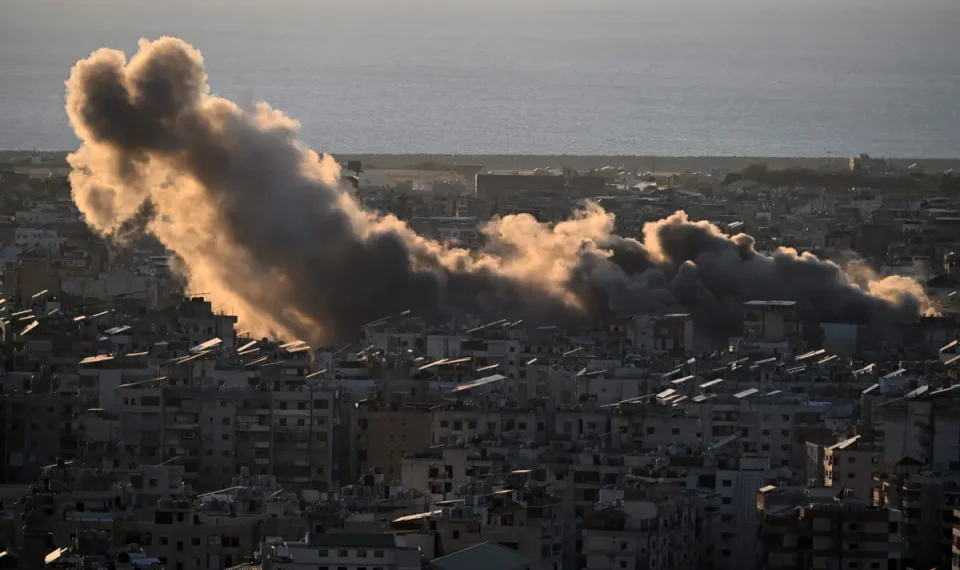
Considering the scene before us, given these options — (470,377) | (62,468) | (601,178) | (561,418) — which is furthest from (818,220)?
(62,468)

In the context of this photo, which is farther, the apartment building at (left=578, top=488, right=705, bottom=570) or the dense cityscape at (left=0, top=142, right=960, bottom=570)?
the apartment building at (left=578, top=488, right=705, bottom=570)

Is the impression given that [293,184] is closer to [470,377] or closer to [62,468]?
[470,377]

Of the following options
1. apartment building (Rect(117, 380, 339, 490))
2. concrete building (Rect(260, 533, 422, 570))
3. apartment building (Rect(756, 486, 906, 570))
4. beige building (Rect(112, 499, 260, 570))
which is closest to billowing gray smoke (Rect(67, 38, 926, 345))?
apartment building (Rect(117, 380, 339, 490))

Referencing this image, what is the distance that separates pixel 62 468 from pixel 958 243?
78641 millimetres

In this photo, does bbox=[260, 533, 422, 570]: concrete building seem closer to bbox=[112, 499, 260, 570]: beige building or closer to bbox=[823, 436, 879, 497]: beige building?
bbox=[112, 499, 260, 570]: beige building

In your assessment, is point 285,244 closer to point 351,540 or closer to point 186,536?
point 186,536

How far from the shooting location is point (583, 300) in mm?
91562

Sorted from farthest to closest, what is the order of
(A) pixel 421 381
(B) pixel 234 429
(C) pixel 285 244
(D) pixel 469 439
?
1. (C) pixel 285 244
2. (A) pixel 421 381
3. (B) pixel 234 429
4. (D) pixel 469 439

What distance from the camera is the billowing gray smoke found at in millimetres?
87062

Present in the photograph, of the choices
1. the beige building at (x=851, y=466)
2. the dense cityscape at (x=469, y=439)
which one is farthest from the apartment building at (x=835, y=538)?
the beige building at (x=851, y=466)

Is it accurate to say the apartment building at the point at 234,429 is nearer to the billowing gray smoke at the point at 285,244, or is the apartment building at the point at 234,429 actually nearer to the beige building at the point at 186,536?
the beige building at the point at 186,536

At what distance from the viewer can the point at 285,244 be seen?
88.8 m

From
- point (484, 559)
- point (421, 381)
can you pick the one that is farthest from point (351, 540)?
point (421, 381)

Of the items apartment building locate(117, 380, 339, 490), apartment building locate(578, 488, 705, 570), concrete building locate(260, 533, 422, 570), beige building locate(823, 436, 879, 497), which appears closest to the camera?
concrete building locate(260, 533, 422, 570)
